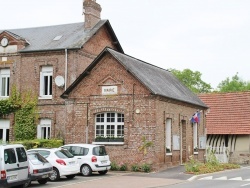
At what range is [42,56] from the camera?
110 ft

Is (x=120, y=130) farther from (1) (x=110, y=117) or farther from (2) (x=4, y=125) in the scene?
(2) (x=4, y=125)

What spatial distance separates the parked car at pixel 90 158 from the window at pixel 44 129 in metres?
8.51

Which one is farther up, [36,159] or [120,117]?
[120,117]

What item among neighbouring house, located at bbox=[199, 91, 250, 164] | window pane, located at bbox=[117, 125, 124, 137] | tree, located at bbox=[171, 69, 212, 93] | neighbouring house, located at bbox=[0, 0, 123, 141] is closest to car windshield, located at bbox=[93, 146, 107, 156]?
window pane, located at bbox=[117, 125, 124, 137]

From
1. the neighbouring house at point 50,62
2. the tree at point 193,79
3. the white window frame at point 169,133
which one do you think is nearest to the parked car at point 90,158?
the white window frame at point 169,133

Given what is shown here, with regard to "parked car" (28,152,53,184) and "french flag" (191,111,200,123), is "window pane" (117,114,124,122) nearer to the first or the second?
"french flag" (191,111,200,123)

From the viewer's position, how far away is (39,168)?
19.9m

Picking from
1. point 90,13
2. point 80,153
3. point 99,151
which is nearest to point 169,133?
point 99,151

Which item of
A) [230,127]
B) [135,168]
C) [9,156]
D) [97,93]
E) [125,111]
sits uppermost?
[97,93]

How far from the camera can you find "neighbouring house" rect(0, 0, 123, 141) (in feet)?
106

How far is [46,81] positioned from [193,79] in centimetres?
4703

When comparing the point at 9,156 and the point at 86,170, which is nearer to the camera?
the point at 9,156

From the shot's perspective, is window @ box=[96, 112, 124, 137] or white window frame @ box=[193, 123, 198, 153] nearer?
window @ box=[96, 112, 124, 137]

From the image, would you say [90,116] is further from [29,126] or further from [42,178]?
[42,178]
